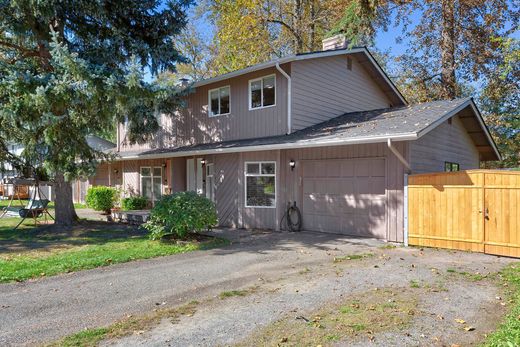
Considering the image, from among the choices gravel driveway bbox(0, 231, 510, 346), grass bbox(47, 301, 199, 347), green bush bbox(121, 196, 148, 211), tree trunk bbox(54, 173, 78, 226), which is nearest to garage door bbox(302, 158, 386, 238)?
gravel driveway bbox(0, 231, 510, 346)

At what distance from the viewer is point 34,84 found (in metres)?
9.80

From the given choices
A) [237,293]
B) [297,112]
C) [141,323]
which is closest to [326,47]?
[297,112]

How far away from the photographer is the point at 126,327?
450cm

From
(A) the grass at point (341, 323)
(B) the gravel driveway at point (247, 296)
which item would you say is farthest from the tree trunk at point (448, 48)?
(A) the grass at point (341, 323)

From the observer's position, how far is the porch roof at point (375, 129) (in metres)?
9.40

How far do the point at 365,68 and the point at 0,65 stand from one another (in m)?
12.1

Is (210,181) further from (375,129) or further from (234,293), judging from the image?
(234,293)

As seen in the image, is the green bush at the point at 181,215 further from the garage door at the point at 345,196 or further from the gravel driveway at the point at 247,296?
the garage door at the point at 345,196

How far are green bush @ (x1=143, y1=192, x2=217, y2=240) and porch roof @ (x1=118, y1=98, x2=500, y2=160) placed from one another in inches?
107

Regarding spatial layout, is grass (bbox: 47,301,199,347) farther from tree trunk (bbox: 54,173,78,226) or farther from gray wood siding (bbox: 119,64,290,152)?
tree trunk (bbox: 54,173,78,226)

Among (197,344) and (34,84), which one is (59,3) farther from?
(197,344)

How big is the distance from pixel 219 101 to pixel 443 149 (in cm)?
788

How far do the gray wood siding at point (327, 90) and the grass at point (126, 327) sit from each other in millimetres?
8258

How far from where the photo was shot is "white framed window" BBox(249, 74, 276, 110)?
12.7 meters
